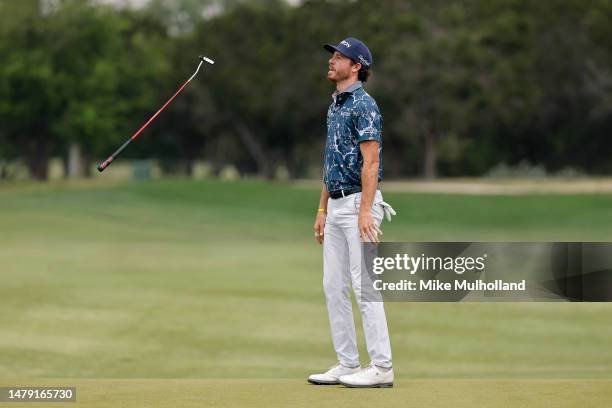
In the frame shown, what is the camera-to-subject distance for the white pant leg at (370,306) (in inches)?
298

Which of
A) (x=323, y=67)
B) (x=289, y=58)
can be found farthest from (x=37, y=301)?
(x=289, y=58)

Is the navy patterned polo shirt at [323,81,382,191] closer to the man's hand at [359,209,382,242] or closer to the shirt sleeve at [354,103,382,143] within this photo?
the shirt sleeve at [354,103,382,143]

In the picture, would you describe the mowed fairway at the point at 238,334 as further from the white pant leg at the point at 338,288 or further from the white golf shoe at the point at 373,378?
the white pant leg at the point at 338,288

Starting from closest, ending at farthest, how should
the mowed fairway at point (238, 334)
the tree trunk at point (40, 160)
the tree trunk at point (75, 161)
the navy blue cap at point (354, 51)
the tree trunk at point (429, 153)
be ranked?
the mowed fairway at point (238, 334) → the navy blue cap at point (354, 51) → the tree trunk at point (429, 153) → the tree trunk at point (40, 160) → the tree trunk at point (75, 161)

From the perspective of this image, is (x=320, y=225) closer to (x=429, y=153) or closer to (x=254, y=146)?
(x=429, y=153)

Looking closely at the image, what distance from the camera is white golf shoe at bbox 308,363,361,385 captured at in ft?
25.4

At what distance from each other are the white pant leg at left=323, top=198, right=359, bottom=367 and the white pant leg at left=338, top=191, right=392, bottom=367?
0.52ft

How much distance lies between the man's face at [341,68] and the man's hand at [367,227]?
2.81ft

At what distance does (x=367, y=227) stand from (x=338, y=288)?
0.58 meters

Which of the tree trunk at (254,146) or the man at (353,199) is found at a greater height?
the man at (353,199)

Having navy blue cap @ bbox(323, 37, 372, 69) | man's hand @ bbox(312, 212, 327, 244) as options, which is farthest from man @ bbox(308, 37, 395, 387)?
man's hand @ bbox(312, 212, 327, 244)

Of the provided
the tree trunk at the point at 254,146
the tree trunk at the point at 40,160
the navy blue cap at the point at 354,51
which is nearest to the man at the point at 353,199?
the navy blue cap at the point at 354,51

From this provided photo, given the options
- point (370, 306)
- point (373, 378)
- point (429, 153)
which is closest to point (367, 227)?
point (370, 306)

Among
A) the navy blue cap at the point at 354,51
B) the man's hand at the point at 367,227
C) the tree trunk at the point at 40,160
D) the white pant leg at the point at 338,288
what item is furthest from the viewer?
the tree trunk at the point at 40,160
